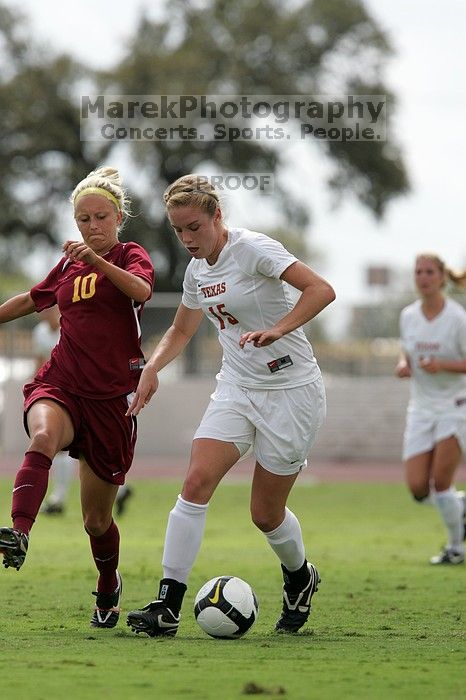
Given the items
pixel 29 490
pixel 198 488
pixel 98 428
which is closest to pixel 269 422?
pixel 198 488

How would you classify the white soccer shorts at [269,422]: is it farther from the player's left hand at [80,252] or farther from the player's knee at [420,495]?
the player's knee at [420,495]

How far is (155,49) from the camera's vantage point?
128ft

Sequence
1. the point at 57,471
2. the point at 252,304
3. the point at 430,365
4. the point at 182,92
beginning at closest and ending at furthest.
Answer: the point at 252,304
the point at 430,365
the point at 57,471
the point at 182,92

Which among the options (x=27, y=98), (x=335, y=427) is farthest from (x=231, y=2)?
(x=335, y=427)

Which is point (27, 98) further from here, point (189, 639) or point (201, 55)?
point (189, 639)

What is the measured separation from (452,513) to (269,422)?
482 centimetres

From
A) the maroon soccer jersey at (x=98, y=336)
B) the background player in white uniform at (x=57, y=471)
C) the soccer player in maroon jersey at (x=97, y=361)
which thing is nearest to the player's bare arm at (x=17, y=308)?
the soccer player in maroon jersey at (x=97, y=361)

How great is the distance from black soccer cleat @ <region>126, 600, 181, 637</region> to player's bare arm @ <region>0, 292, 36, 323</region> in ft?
5.56

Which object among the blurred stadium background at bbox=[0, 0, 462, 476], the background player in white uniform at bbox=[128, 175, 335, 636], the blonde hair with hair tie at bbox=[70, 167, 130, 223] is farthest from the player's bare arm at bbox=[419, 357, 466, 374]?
the blurred stadium background at bbox=[0, 0, 462, 476]

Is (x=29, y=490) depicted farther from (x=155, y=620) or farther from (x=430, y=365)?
(x=430, y=365)

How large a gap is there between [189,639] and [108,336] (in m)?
1.52

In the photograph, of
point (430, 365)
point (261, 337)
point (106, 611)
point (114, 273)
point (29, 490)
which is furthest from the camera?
point (430, 365)

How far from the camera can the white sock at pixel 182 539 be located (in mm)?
6688

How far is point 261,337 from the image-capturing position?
6.43 metres
